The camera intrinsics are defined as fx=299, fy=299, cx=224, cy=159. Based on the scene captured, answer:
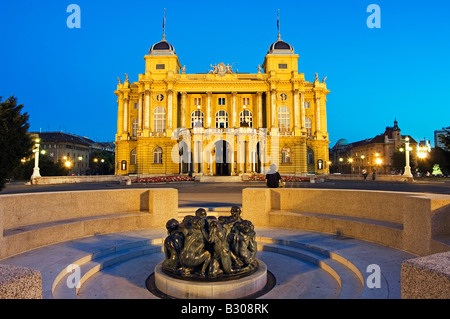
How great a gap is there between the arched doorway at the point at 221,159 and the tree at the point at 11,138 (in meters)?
43.1

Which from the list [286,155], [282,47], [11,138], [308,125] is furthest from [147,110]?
[11,138]

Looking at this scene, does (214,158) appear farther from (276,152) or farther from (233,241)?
(233,241)

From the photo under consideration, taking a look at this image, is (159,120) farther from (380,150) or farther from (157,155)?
(380,150)

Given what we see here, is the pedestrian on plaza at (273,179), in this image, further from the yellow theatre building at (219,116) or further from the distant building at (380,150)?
the distant building at (380,150)

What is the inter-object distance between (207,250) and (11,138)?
9127 millimetres

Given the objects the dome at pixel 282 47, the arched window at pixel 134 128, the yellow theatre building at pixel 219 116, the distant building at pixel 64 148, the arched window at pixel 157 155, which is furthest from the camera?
the distant building at pixel 64 148

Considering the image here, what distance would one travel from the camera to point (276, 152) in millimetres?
52281

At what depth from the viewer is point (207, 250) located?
562 centimetres

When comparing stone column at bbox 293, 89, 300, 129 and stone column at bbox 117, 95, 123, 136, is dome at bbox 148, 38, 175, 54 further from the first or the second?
stone column at bbox 293, 89, 300, 129

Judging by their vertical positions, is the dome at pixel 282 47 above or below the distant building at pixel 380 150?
above

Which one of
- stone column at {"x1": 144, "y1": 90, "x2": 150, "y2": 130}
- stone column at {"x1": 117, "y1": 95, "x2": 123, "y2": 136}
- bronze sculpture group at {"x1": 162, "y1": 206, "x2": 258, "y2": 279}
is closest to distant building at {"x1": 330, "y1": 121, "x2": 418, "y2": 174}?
stone column at {"x1": 144, "y1": 90, "x2": 150, "y2": 130}

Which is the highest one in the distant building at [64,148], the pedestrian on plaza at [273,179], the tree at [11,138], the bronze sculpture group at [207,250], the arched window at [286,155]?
the distant building at [64,148]

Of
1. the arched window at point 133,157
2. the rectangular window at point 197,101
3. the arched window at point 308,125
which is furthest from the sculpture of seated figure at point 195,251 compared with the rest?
the arched window at point 308,125

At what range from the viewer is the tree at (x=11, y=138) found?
10.5 m
